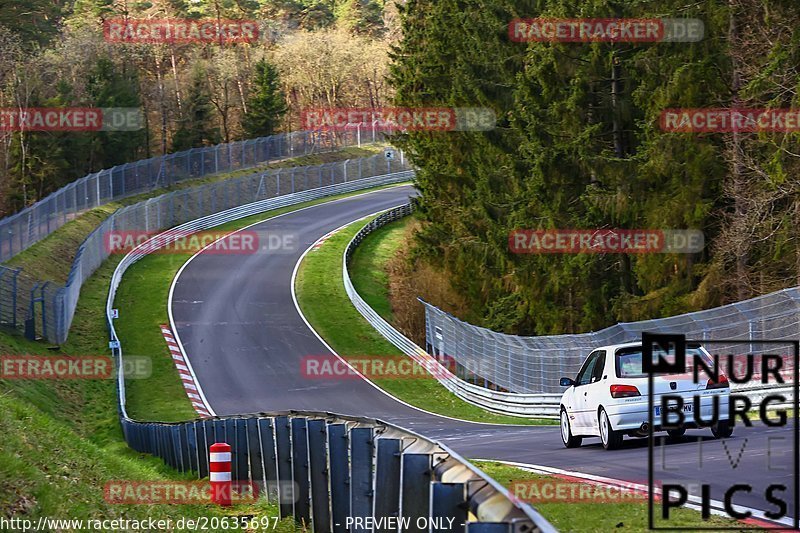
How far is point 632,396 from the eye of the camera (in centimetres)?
1647

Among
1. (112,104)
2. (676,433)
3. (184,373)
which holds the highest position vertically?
(112,104)

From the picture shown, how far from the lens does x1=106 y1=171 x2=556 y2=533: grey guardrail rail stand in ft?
21.8

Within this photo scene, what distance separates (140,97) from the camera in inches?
3354

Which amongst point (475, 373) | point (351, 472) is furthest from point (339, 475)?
point (475, 373)

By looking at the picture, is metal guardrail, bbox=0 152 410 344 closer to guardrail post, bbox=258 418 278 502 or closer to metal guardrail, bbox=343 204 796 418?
metal guardrail, bbox=343 204 796 418

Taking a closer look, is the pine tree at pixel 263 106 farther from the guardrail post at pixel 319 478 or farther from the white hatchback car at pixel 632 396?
the guardrail post at pixel 319 478

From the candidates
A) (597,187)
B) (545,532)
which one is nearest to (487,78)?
(597,187)

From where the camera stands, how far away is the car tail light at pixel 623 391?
648 inches

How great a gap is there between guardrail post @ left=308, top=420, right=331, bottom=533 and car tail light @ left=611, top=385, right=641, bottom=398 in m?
6.34

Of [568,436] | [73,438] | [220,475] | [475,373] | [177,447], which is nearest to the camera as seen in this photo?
[220,475]

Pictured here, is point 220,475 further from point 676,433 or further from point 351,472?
point 676,433

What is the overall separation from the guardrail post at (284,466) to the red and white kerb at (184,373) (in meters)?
22.8

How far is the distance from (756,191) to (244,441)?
70.2ft

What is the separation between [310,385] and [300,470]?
30791 mm
